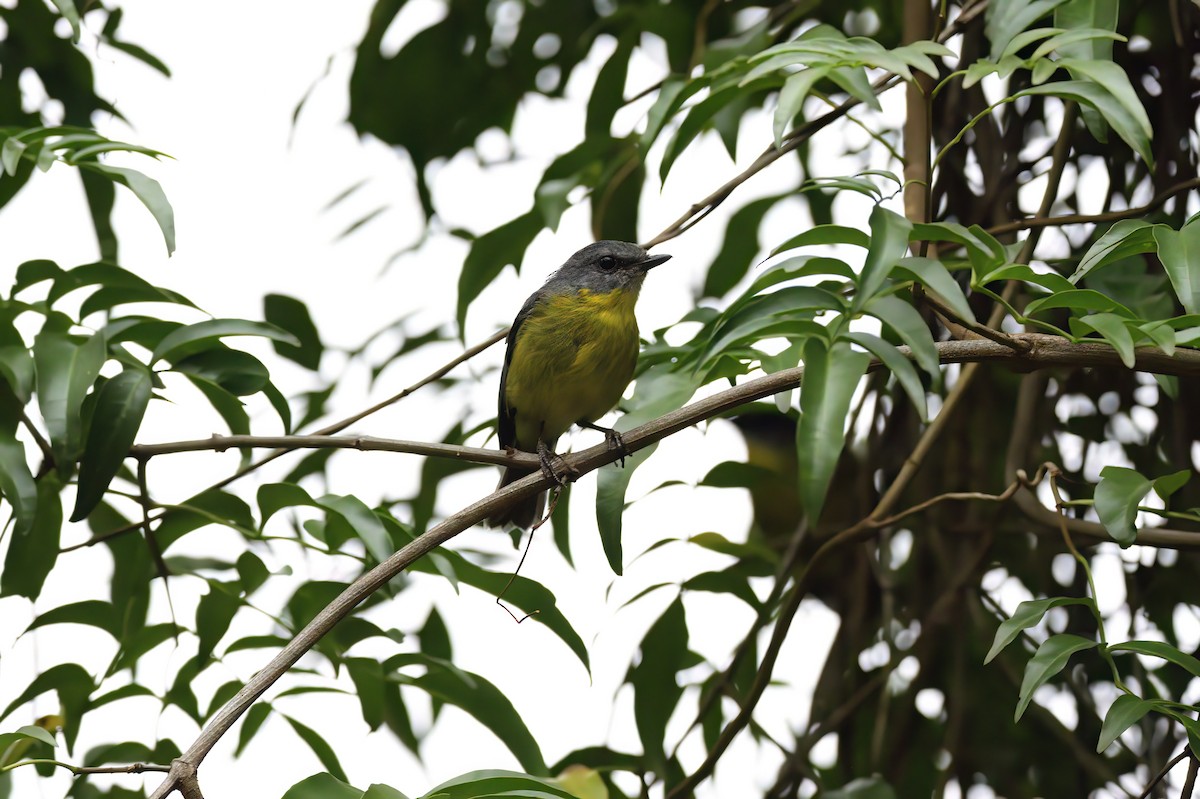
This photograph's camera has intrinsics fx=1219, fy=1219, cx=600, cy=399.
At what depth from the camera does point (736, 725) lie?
108 inches

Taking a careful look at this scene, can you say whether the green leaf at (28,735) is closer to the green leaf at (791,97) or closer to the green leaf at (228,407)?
the green leaf at (228,407)

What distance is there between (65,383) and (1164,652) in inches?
78.5

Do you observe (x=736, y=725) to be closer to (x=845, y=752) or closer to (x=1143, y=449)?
(x=845, y=752)

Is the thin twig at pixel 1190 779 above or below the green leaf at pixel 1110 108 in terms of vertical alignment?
below

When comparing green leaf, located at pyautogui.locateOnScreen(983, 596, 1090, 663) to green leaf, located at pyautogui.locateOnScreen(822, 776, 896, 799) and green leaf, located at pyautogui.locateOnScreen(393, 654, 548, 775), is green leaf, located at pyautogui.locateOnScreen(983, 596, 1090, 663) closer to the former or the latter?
green leaf, located at pyautogui.locateOnScreen(822, 776, 896, 799)

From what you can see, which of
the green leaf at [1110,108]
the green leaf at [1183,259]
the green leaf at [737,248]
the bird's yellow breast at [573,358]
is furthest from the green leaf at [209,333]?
the green leaf at [1183,259]

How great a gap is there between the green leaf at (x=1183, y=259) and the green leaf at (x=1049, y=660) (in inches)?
21.2

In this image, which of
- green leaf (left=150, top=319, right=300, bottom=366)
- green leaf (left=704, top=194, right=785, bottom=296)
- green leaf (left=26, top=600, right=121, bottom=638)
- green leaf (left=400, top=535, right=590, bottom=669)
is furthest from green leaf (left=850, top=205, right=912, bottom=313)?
green leaf (left=26, top=600, right=121, bottom=638)

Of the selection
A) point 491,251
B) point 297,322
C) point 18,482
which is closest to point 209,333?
point 18,482

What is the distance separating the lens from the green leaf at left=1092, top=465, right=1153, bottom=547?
185 cm

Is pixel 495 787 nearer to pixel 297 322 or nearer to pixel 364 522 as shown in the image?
pixel 364 522

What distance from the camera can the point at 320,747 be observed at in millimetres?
2896

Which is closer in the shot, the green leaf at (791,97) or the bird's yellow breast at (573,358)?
the green leaf at (791,97)

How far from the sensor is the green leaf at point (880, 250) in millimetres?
1681
